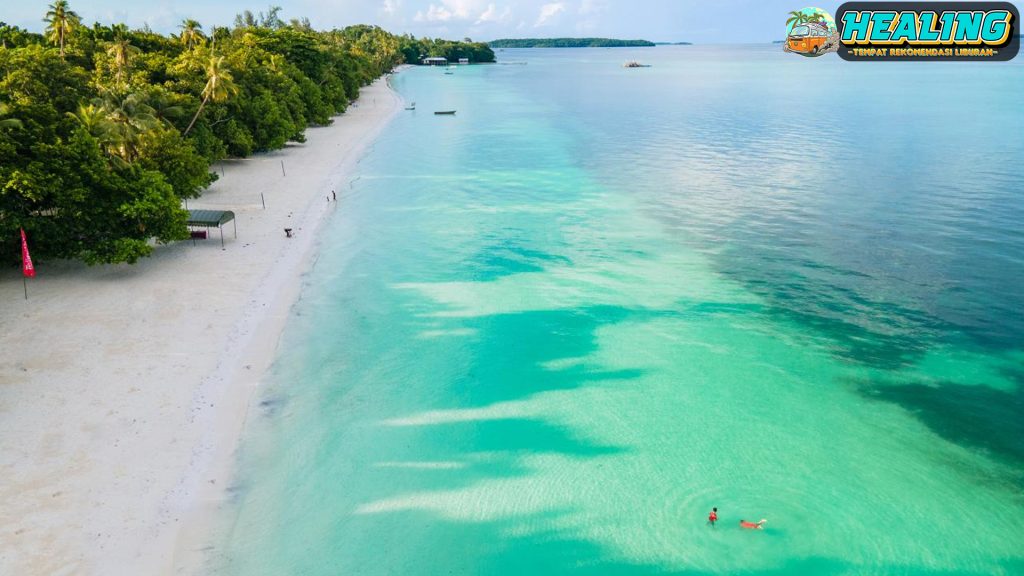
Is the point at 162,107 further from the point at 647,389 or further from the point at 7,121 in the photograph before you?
the point at 647,389

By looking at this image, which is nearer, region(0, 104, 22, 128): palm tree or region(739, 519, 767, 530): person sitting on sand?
region(739, 519, 767, 530): person sitting on sand

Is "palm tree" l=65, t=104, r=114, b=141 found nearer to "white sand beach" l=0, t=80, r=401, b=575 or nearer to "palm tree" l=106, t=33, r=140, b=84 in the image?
"white sand beach" l=0, t=80, r=401, b=575

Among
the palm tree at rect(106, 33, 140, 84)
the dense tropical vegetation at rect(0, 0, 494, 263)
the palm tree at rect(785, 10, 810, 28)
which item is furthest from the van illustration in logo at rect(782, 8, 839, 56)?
the palm tree at rect(106, 33, 140, 84)

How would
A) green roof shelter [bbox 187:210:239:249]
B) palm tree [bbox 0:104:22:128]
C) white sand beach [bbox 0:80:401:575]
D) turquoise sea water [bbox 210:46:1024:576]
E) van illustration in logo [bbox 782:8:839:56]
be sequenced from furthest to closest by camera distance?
van illustration in logo [bbox 782:8:839:56] < green roof shelter [bbox 187:210:239:249] < palm tree [bbox 0:104:22:128] < turquoise sea water [bbox 210:46:1024:576] < white sand beach [bbox 0:80:401:575]

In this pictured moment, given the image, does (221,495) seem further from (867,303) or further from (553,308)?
(867,303)

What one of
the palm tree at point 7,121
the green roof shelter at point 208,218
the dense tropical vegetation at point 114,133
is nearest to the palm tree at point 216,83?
the dense tropical vegetation at point 114,133

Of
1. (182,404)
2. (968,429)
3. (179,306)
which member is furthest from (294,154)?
(968,429)
